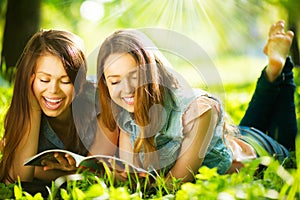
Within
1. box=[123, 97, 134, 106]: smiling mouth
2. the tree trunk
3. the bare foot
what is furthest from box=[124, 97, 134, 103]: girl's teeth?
the tree trunk

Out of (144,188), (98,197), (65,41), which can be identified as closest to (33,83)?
(65,41)

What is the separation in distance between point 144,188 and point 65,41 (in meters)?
0.55

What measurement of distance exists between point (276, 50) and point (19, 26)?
2.21 metres

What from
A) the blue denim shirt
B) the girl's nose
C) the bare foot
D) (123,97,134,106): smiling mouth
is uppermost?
the bare foot

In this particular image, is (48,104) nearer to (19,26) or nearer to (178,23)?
(178,23)

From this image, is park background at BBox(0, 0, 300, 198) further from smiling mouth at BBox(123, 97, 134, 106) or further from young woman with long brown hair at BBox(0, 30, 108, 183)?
smiling mouth at BBox(123, 97, 134, 106)

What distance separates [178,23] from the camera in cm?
345

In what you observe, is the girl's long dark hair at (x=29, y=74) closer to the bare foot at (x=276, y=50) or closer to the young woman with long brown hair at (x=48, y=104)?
the young woman with long brown hair at (x=48, y=104)

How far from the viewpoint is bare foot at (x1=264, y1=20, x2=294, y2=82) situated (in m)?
2.36

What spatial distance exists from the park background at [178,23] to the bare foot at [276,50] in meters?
0.13

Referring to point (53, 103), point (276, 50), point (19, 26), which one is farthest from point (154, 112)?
point (19, 26)

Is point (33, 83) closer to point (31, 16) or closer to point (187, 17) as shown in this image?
point (187, 17)

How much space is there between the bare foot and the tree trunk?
2058 millimetres

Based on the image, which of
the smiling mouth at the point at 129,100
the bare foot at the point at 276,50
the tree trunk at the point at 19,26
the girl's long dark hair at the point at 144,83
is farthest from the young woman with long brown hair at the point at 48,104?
the tree trunk at the point at 19,26
